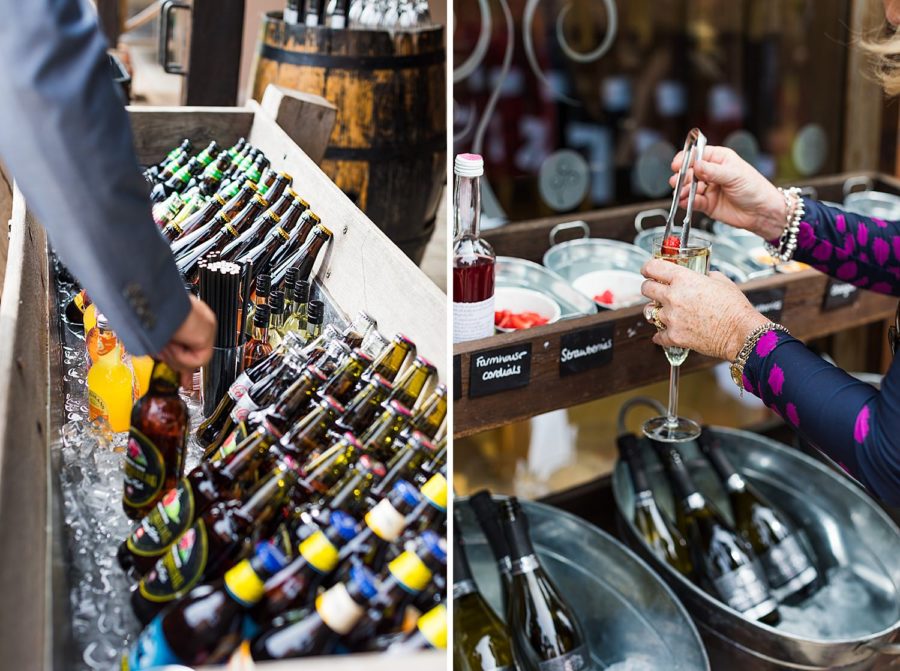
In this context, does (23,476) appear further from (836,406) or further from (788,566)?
(788,566)

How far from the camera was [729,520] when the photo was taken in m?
2.05

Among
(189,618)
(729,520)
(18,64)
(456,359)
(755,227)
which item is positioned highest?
(18,64)

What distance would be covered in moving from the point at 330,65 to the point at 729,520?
1.66 meters

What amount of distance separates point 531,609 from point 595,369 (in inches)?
18.4

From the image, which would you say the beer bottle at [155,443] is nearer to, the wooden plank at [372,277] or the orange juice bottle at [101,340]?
the orange juice bottle at [101,340]

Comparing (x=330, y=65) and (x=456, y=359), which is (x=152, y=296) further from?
(x=330, y=65)

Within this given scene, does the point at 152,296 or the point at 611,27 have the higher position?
the point at 611,27

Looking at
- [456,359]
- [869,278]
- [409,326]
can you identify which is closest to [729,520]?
[869,278]

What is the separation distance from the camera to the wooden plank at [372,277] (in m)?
1.31

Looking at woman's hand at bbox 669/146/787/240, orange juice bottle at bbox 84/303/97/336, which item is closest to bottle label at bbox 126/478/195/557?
orange juice bottle at bbox 84/303/97/336

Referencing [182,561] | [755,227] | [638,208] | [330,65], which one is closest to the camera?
[182,561]

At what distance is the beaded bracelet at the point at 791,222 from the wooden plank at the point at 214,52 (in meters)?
1.74

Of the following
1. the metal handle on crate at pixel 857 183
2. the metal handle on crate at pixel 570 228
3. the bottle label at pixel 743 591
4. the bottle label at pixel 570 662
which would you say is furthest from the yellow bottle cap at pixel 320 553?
the metal handle on crate at pixel 857 183

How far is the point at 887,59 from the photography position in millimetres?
1618
